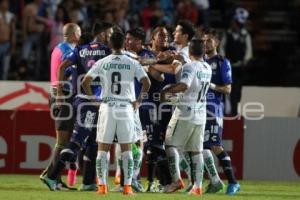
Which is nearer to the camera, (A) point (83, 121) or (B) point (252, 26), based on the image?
(A) point (83, 121)

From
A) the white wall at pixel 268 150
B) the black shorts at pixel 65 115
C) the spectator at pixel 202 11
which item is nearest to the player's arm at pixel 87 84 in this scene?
the black shorts at pixel 65 115

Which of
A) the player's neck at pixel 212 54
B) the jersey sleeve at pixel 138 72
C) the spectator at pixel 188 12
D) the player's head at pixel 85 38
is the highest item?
the spectator at pixel 188 12

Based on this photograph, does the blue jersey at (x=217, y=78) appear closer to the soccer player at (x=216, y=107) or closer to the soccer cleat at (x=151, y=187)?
the soccer player at (x=216, y=107)

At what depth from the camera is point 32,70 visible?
24.7 metres

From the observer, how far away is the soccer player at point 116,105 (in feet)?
50.9

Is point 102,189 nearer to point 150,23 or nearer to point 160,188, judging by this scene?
point 160,188

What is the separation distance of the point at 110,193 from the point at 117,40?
210 centimetres

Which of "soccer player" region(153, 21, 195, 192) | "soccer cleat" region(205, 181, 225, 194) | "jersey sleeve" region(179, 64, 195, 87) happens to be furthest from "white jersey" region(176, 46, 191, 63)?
"soccer cleat" region(205, 181, 225, 194)

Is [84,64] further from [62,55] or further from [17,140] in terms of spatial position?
[17,140]

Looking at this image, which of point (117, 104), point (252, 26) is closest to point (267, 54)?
point (252, 26)

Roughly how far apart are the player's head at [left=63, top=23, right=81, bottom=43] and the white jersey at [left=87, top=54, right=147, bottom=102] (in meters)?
1.97

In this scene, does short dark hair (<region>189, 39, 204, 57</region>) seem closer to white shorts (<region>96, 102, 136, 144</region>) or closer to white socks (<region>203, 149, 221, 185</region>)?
white shorts (<region>96, 102, 136, 144</region>)

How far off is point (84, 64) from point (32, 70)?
8.20 metres

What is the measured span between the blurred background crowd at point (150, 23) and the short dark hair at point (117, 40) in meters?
8.14
